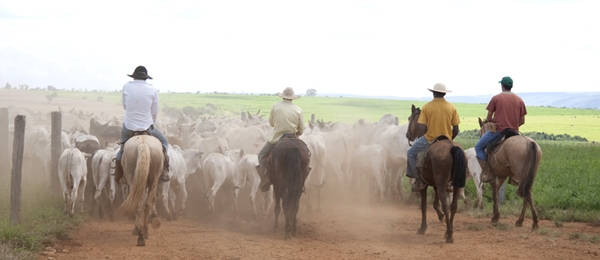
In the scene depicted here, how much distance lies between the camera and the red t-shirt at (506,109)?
12.4 m

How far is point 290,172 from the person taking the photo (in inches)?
458

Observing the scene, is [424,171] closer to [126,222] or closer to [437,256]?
[437,256]

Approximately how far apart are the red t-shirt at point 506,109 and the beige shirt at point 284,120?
3484 mm

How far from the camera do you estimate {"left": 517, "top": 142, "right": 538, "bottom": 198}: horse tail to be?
11695 millimetres

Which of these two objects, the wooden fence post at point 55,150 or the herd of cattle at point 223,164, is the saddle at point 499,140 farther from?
the wooden fence post at point 55,150

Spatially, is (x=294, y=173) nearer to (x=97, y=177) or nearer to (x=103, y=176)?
(x=103, y=176)

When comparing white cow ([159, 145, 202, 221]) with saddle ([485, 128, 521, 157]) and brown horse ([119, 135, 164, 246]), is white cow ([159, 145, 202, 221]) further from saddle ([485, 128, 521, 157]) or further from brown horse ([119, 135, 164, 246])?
saddle ([485, 128, 521, 157])

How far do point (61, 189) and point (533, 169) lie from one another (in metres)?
9.32

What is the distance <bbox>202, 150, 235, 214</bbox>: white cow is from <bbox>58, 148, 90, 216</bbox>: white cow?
8.35 feet

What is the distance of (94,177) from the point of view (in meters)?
13.2

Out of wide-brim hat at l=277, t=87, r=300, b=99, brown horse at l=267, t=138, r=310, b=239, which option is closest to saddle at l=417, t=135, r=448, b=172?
brown horse at l=267, t=138, r=310, b=239

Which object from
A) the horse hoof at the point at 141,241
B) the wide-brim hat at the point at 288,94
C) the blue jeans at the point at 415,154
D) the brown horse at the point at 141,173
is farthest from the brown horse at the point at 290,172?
the horse hoof at the point at 141,241

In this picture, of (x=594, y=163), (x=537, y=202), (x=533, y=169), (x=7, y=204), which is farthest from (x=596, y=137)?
(x=7, y=204)

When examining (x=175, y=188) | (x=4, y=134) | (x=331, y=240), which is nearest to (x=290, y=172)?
(x=331, y=240)
